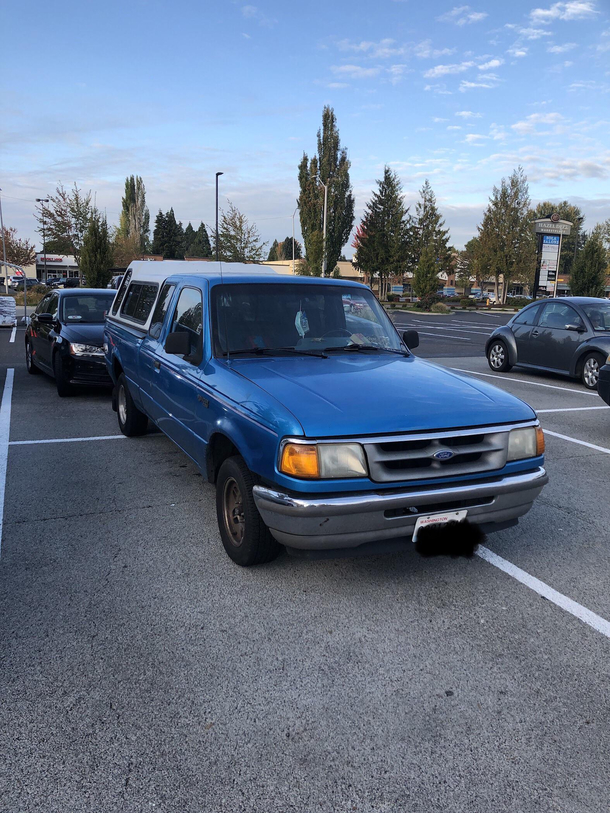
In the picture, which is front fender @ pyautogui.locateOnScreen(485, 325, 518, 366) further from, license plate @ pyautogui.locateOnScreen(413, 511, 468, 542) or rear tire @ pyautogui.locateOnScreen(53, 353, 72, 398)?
license plate @ pyautogui.locateOnScreen(413, 511, 468, 542)

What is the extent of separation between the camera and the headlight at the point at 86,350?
8930mm

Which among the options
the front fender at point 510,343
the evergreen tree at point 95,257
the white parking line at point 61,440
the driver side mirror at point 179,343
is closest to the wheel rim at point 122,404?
the white parking line at point 61,440

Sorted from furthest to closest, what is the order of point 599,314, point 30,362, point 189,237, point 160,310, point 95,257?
point 189,237 → point 95,257 → point 30,362 → point 599,314 → point 160,310

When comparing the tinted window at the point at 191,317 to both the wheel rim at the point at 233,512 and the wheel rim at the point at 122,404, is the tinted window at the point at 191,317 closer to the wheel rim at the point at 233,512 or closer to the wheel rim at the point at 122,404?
the wheel rim at the point at 233,512

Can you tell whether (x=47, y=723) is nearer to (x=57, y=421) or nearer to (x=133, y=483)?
(x=133, y=483)

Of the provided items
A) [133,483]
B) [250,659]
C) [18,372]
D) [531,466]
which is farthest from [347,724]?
[18,372]

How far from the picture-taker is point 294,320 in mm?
4629

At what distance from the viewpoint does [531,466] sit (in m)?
3.70

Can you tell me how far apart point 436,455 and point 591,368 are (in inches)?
350

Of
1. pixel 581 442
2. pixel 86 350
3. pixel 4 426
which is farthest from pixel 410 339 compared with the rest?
pixel 86 350

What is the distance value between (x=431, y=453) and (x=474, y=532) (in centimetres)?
59

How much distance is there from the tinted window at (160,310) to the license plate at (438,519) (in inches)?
120

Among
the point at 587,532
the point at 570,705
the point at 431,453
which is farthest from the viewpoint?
the point at 587,532

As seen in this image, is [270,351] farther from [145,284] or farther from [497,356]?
[497,356]
